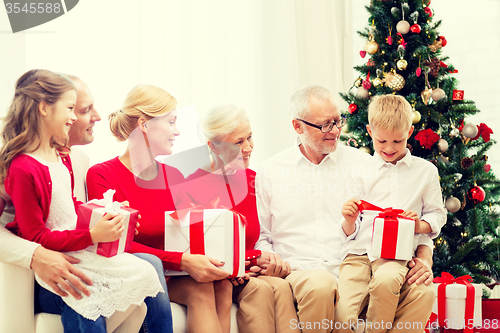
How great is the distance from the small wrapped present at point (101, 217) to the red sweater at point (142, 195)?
30 cm

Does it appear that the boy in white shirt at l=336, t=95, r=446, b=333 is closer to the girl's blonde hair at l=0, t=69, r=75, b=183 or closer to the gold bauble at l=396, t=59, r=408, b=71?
the gold bauble at l=396, t=59, r=408, b=71

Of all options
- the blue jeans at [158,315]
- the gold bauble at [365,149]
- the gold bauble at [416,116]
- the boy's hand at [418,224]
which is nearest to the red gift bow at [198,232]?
the blue jeans at [158,315]

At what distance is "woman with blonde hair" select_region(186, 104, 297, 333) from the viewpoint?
6.21 feet

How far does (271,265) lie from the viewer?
2.09 m

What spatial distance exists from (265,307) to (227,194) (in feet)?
1.79

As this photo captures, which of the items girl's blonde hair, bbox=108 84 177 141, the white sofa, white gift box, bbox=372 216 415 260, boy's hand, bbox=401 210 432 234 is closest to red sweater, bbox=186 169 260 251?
girl's blonde hair, bbox=108 84 177 141

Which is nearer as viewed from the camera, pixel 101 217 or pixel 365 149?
pixel 101 217

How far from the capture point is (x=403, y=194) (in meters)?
2.19

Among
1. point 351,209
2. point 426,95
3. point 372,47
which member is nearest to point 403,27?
point 372,47

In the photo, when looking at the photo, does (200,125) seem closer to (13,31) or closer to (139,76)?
(139,76)

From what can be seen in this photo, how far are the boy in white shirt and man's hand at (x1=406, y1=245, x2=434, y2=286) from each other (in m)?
0.04

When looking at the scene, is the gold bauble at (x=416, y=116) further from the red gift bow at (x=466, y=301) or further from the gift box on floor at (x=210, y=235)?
the gift box on floor at (x=210, y=235)

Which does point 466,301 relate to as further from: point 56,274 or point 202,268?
point 56,274

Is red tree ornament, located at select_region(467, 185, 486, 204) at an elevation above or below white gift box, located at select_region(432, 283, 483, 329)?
above
